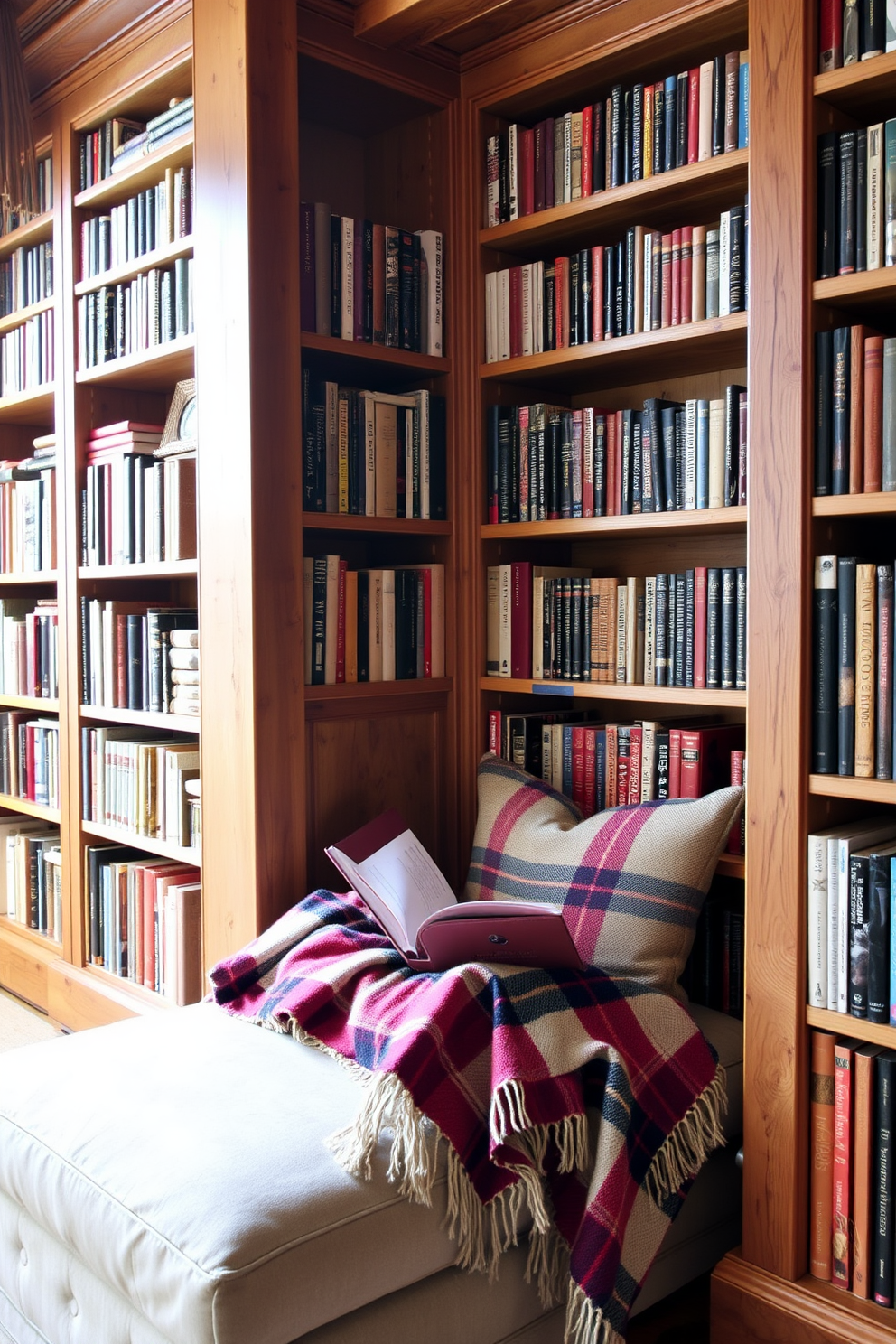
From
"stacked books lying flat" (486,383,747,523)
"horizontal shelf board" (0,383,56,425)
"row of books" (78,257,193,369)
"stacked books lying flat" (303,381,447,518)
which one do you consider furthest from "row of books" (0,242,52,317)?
"stacked books lying flat" (486,383,747,523)

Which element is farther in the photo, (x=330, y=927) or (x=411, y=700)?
(x=411, y=700)

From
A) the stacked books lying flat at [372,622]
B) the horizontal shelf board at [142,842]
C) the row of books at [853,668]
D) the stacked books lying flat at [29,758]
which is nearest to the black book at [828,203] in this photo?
the row of books at [853,668]

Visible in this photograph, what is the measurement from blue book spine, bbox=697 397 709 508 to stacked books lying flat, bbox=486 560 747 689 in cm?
13

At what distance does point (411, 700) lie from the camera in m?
2.42

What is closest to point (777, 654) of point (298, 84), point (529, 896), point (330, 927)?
point (529, 896)

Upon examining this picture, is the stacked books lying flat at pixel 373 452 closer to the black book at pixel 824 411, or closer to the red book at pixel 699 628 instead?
the red book at pixel 699 628

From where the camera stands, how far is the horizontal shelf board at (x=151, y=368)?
246cm

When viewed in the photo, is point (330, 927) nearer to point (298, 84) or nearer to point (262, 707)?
point (262, 707)

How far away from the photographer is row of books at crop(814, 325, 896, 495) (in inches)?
64.6

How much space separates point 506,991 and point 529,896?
1.33 ft

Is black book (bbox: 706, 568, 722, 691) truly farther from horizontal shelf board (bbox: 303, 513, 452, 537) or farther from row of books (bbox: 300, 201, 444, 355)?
row of books (bbox: 300, 201, 444, 355)

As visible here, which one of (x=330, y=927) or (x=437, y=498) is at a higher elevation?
(x=437, y=498)

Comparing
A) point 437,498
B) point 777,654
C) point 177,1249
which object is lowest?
point 177,1249

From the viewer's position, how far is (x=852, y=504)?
1.64m
